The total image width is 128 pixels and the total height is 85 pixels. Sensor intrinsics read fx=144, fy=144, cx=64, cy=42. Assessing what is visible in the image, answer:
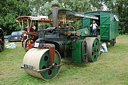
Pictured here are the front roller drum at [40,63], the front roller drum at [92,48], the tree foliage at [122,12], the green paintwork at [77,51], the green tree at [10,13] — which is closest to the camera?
the front roller drum at [40,63]

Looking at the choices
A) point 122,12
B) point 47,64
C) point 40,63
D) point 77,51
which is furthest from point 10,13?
point 40,63

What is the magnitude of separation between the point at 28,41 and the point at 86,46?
4708 mm

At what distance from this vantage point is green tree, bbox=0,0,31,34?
1947cm

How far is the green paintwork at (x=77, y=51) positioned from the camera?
5.17m

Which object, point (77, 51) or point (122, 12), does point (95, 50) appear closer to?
point (77, 51)

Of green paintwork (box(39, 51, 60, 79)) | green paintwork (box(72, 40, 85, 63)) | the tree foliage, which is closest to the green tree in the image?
the tree foliage

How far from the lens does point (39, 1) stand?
1164 inches

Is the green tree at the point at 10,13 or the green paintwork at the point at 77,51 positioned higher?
the green tree at the point at 10,13

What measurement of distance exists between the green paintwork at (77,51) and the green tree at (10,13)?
15781 millimetres

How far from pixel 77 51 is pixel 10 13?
1747cm

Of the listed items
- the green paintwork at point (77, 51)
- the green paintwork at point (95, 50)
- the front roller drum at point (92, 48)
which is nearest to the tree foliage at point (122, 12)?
the green paintwork at point (95, 50)

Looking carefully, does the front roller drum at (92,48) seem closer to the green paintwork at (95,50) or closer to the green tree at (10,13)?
the green paintwork at (95,50)

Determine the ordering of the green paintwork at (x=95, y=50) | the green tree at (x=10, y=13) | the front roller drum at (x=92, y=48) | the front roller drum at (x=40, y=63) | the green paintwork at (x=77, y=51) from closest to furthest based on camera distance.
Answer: the front roller drum at (x=40, y=63) → the green paintwork at (x=77, y=51) → the front roller drum at (x=92, y=48) → the green paintwork at (x=95, y=50) → the green tree at (x=10, y=13)

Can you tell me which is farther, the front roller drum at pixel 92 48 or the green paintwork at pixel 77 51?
the front roller drum at pixel 92 48
